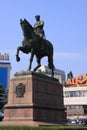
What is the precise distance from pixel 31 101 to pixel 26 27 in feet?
14.2

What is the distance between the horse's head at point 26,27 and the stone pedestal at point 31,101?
247 cm

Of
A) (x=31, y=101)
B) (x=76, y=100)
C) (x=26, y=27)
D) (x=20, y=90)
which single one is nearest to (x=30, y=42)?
(x=26, y=27)

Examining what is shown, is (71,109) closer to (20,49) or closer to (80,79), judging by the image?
(80,79)

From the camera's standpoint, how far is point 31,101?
1905cm

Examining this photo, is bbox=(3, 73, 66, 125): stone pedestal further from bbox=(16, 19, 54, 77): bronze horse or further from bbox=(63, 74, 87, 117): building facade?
bbox=(63, 74, 87, 117): building facade

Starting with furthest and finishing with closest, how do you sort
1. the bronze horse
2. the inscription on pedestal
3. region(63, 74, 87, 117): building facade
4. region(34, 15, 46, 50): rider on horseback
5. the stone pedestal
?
region(63, 74, 87, 117): building facade < region(34, 15, 46, 50): rider on horseback < the bronze horse < the inscription on pedestal < the stone pedestal

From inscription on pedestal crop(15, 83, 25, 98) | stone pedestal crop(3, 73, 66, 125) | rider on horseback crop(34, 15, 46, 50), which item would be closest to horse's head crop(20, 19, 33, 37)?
rider on horseback crop(34, 15, 46, 50)

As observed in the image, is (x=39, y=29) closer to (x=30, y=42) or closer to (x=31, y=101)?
(x=30, y=42)

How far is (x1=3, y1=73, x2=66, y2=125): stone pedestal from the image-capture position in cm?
1900

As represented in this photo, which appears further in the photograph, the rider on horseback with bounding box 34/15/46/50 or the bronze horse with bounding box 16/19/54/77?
the rider on horseback with bounding box 34/15/46/50

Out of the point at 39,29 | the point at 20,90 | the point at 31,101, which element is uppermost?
the point at 39,29

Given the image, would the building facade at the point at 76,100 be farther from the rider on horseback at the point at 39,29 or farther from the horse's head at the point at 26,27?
the horse's head at the point at 26,27

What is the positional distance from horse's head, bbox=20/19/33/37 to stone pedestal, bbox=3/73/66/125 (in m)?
2.47

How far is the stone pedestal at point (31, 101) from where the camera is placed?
19.0m
